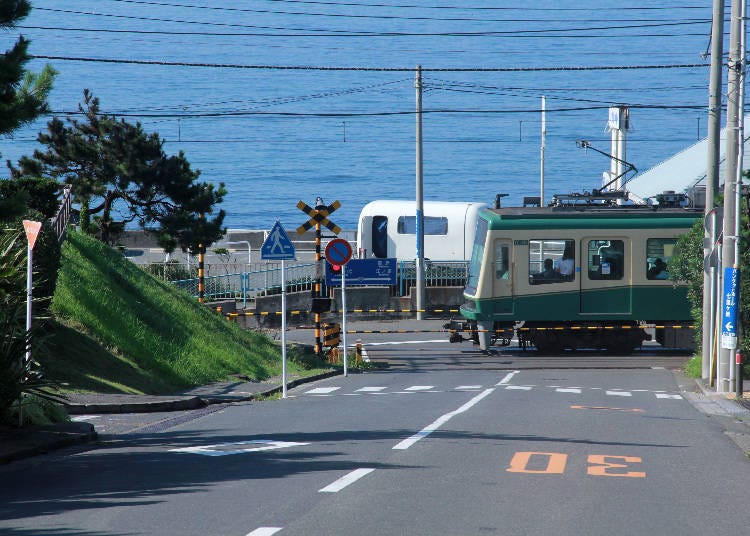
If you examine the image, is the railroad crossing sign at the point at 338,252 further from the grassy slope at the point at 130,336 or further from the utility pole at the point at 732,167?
the utility pole at the point at 732,167

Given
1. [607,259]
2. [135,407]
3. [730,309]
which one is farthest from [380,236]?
[135,407]

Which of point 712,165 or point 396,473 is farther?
point 712,165

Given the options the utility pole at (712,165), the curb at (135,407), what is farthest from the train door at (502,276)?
the curb at (135,407)

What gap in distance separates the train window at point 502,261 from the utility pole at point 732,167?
8927mm

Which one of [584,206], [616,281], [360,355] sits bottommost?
[360,355]

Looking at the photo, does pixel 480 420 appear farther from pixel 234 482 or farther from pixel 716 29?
pixel 716 29

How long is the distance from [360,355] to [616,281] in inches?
268

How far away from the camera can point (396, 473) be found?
31.9ft

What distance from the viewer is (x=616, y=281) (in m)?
27.6

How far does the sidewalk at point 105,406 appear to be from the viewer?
38.4 feet

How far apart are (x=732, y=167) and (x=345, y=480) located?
11.7 metres

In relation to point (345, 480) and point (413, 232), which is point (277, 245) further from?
point (413, 232)

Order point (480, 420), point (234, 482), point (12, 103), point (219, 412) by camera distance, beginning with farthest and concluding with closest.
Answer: point (219, 412) < point (480, 420) < point (12, 103) < point (234, 482)

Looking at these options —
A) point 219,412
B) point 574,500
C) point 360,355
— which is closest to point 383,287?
point 360,355
